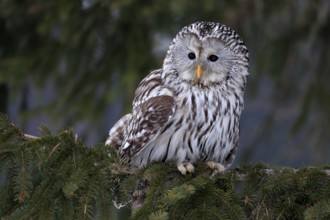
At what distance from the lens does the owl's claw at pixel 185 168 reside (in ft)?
13.2

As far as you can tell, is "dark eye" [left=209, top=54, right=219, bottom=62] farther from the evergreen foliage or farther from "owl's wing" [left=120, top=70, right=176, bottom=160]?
the evergreen foliage

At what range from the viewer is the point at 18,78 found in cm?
760

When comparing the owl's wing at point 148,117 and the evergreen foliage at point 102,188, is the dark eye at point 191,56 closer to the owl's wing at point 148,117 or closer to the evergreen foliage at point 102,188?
the owl's wing at point 148,117

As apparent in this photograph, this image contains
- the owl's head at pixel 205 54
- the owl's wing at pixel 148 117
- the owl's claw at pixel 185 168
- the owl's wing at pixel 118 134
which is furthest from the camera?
the owl's wing at pixel 118 134

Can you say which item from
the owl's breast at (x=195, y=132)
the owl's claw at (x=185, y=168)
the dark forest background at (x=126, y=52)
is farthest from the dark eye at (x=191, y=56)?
the dark forest background at (x=126, y=52)

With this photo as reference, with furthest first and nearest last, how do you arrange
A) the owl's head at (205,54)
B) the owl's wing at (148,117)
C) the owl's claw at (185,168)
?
the owl's head at (205,54) < the owl's wing at (148,117) < the owl's claw at (185,168)

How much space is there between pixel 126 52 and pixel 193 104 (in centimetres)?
315

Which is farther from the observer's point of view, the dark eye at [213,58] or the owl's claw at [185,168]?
the dark eye at [213,58]

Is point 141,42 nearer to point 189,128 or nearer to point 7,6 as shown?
point 7,6

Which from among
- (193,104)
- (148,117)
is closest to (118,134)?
(148,117)

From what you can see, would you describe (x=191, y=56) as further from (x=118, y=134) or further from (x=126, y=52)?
(x=126, y=52)

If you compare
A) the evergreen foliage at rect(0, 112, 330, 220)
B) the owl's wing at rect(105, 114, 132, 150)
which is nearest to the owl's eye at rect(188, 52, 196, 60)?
the owl's wing at rect(105, 114, 132, 150)

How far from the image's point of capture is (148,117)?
4727 millimetres

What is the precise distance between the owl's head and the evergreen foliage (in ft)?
4.04
